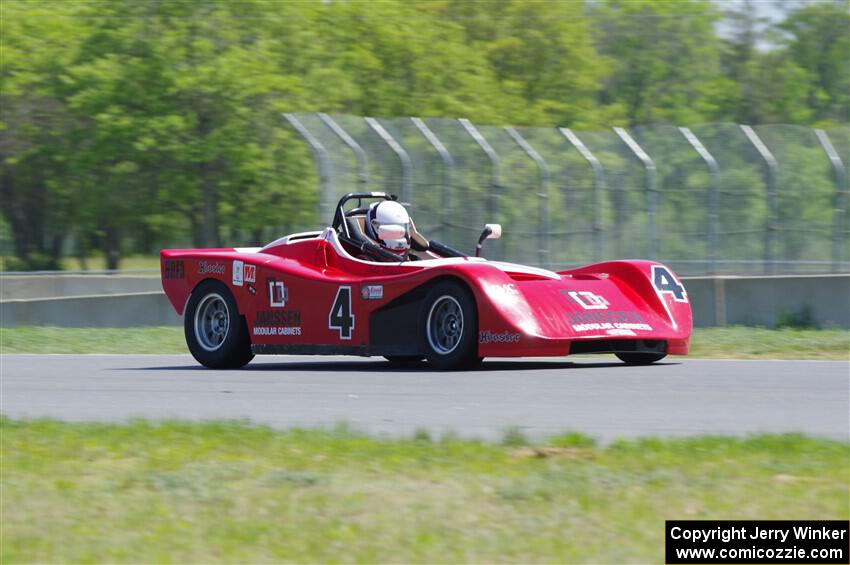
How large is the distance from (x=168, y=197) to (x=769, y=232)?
16.3 meters

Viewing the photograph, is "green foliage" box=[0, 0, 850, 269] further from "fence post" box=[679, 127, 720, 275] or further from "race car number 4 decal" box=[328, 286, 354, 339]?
"race car number 4 decal" box=[328, 286, 354, 339]

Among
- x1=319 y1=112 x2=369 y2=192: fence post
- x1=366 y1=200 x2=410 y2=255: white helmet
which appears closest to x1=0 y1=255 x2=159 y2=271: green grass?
x1=319 y1=112 x2=369 y2=192: fence post

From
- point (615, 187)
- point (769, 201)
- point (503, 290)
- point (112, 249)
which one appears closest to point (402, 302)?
point (503, 290)

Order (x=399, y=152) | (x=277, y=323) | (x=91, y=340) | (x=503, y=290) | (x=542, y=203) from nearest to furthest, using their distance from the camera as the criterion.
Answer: (x=503, y=290), (x=277, y=323), (x=91, y=340), (x=399, y=152), (x=542, y=203)

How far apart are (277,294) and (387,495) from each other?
691 cm

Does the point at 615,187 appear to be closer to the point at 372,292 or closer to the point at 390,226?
the point at 390,226

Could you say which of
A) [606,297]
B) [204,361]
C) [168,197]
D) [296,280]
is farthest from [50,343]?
[168,197]

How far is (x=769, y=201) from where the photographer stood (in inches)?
715

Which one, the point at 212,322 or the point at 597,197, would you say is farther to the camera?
the point at 597,197

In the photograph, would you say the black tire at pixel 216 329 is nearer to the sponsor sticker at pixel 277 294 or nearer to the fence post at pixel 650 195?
the sponsor sticker at pixel 277 294

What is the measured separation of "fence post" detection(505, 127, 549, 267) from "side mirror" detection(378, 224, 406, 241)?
6.30m

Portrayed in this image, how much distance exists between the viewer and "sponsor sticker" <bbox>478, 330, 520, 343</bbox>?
10.9 metres

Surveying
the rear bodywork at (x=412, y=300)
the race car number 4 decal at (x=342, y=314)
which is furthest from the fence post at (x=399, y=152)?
the race car number 4 decal at (x=342, y=314)

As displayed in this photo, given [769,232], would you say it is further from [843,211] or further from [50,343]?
[50,343]
